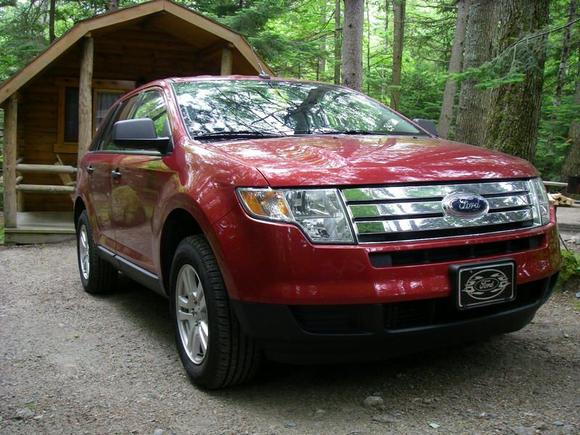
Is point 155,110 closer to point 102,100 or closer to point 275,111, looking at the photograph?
point 275,111

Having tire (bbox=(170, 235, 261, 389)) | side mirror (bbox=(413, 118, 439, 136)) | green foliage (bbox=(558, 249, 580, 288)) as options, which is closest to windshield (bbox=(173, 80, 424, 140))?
side mirror (bbox=(413, 118, 439, 136))

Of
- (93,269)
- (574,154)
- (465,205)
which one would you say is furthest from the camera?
(574,154)

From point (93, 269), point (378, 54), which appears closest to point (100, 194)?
point (93, 269)

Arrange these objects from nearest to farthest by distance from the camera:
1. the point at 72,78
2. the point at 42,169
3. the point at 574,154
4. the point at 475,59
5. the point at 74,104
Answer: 1. the point at 42,169
2. the point at 72,78
3. the point at 74,104
4. the point at 475,59
5. the point at 574,154

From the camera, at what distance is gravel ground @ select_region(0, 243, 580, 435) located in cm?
299

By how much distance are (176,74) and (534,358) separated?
34.4 feet

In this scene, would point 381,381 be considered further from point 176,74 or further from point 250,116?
point 176,74

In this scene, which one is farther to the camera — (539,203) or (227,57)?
(227,57)

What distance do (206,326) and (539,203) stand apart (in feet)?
6.73

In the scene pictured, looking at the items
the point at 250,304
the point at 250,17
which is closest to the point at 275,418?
the point at 250,304

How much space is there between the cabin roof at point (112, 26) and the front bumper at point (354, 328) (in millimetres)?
6937

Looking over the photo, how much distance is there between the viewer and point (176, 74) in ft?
41.5

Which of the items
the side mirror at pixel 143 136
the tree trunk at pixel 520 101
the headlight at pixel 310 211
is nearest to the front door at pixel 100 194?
the side mirror at pixel 143 136

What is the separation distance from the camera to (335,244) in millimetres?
2805
